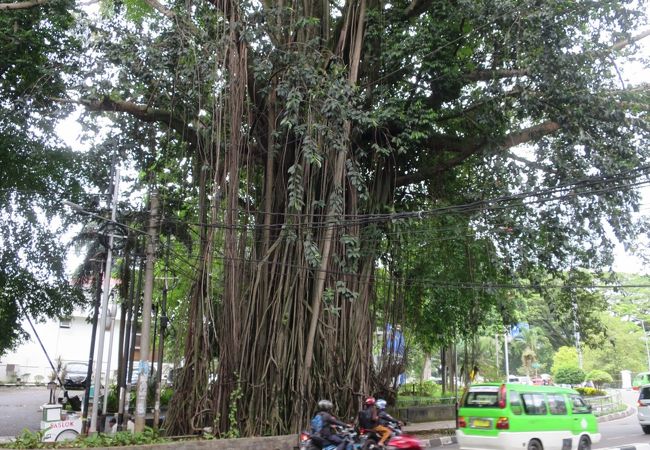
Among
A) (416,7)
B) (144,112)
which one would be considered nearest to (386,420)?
(144,112)

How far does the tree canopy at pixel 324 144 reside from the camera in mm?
9930

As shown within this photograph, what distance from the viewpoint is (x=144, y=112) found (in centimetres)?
1166

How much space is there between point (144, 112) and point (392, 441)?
314 inches

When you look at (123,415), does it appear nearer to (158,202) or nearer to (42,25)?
(158,202)

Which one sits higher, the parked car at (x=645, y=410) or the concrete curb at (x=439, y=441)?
the parked car at (x=645, y=410)

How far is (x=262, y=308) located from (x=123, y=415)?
137 inches

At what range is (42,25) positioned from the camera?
1148 centimetres

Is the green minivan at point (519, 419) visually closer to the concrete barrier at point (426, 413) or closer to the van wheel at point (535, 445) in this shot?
the van wheel at point (535, 445)

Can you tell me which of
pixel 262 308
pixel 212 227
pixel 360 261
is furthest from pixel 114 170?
pixel 360 261

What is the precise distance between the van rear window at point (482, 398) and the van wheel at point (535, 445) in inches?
30.2

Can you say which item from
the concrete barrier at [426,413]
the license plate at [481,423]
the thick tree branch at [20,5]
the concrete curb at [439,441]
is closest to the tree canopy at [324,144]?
the thick tree branch at [20,5]

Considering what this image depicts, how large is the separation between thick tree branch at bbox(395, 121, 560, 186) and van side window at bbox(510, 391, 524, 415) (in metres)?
5.03

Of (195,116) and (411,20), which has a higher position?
(411,20)

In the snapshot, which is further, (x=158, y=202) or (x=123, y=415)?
(x=123, y=415)
